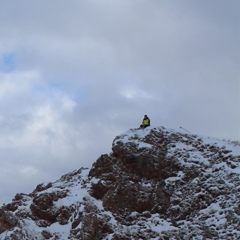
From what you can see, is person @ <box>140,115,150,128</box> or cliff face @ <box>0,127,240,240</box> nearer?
cliff face @ <box>0,127,240,240</box>

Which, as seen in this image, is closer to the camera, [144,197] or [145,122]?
[144,197]

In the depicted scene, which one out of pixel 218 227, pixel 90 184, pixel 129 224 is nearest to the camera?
Result: pixel 218 227

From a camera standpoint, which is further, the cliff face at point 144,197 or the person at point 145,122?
the person at point 145,122

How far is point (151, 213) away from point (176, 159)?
148 inches

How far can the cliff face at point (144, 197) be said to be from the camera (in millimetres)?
26750

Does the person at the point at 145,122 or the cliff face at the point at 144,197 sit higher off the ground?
the person at the point at 145,122

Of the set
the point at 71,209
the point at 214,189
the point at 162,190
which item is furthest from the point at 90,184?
the point at 214,189

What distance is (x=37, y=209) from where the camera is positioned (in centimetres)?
2912

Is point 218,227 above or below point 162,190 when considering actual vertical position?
below

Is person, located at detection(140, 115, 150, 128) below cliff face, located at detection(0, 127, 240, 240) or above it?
above

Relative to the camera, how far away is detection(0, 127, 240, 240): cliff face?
26750mm

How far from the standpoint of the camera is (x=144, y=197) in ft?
94.8

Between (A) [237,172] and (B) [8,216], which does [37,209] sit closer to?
(B) [8,216]

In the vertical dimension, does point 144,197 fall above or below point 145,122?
below
